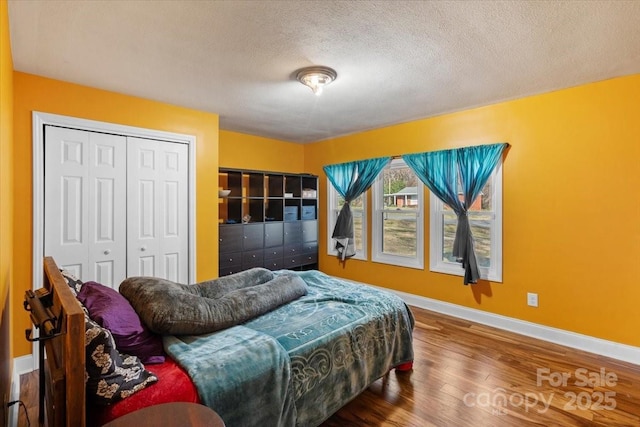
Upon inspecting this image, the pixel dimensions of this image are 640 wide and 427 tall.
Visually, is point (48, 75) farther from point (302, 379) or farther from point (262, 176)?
point (302, 379)

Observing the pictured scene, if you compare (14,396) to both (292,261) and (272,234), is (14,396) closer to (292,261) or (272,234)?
(272,234)

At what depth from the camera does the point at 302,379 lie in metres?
1.70

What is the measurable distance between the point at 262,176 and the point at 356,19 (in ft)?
9.93

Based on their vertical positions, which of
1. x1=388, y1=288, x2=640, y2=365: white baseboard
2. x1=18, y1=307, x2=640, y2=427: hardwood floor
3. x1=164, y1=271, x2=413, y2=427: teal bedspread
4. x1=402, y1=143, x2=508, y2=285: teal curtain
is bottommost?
x1=18, y1=307, x2=640, y2=427: hardwood floor

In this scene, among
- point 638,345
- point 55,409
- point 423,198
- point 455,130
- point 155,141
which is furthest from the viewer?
point 423,198

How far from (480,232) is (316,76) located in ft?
8.17

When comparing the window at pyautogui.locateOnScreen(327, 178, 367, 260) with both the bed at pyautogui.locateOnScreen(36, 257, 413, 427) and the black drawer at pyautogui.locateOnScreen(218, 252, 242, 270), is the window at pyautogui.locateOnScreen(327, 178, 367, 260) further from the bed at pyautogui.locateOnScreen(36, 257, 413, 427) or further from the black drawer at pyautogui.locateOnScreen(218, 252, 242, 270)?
the bed at pyautogui.locateOnScreen(36, 257, 413, 427)

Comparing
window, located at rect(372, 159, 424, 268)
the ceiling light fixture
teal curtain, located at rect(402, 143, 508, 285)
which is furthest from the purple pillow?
window, located at rect(372, 159, 424, 268)

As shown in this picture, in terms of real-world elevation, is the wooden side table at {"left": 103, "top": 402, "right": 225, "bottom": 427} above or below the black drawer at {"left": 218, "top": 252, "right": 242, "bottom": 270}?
below

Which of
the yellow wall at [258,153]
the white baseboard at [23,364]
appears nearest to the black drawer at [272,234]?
the yellow wall at [258,153]

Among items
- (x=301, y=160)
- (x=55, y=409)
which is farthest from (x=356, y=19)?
(x=301, y=160)

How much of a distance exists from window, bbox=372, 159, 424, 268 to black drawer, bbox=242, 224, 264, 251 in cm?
162

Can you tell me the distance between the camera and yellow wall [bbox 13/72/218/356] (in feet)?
8.50

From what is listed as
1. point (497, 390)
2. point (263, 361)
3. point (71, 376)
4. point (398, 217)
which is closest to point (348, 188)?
point (398, 217)
